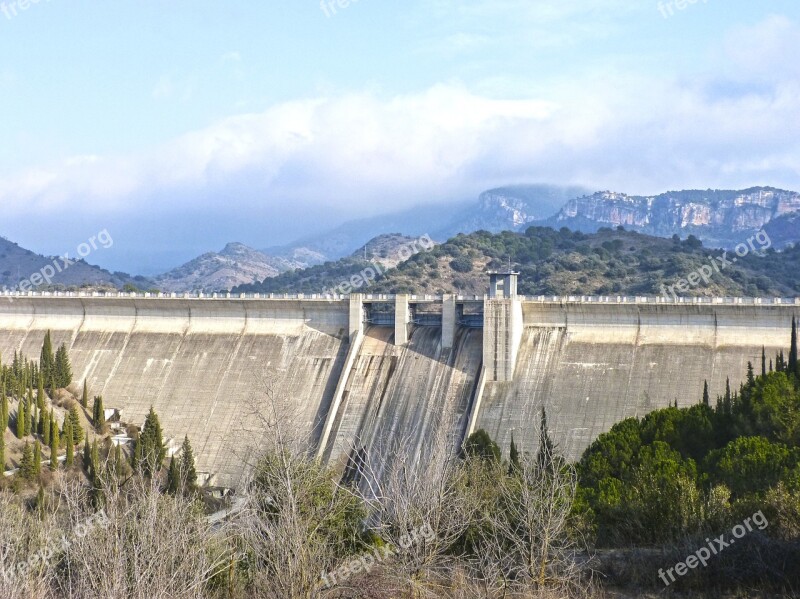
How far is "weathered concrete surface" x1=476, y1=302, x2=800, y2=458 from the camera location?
55000 mm

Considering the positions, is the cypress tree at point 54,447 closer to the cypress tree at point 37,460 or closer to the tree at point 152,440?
the cypress tree at point 37,460

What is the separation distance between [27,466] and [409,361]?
66.6 ft

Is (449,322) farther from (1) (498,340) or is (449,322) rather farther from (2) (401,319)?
(1) (498,340)

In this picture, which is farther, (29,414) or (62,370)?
(62,370)

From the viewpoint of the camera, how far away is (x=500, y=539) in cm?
3456

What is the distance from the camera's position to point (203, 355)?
68.8 metres

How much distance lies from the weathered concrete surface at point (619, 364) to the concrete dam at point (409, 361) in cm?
7

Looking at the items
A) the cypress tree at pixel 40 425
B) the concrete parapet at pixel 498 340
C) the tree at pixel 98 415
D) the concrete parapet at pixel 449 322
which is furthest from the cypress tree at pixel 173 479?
the concrete parapet at pixel 498 340

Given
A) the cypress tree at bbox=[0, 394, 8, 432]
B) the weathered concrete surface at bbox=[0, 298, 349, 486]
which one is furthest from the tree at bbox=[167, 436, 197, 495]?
the cypress tree at bbox=[0, 394, 8, 432]

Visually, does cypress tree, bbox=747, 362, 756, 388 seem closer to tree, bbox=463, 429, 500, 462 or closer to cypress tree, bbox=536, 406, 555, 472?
cypress tree, bbox=536, 406, 555, 472

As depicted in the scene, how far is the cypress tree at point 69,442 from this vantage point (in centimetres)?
5741

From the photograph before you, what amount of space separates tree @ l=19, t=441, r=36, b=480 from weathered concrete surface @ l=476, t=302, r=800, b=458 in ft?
72.2

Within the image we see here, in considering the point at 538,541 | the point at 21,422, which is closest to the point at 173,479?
the point at 21,422
